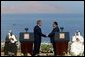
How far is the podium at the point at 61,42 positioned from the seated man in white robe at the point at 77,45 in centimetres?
42

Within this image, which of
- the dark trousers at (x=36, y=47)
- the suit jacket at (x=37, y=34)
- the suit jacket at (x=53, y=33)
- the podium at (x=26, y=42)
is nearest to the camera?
the podium at (x=26, y=42)

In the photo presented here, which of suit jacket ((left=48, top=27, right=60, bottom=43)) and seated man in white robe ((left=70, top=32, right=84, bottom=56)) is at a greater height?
suit jacket ((left=48, top=27, right=60, bottom=43))

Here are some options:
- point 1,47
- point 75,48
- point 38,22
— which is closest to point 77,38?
point 75,48

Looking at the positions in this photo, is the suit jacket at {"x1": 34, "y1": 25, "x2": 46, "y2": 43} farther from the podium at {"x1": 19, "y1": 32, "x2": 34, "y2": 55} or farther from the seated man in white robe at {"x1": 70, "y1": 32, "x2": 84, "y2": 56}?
the seated man in white robe at {"x1": 70, "y1": 32, "x2": 84, "y2": 56}

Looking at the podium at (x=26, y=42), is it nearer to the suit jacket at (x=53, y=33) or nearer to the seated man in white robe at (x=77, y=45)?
the suit jacket at (x=53, y=33)

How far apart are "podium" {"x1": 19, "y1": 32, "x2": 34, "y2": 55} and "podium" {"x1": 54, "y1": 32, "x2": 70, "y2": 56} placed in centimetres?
118

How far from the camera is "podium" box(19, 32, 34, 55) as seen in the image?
23.5m

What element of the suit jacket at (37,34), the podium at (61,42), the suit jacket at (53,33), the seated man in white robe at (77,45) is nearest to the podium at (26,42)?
the suit jacket at (37,34)

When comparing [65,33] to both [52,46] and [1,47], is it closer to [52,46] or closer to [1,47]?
[52,46]

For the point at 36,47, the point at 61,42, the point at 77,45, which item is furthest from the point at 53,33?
the point at 77,45

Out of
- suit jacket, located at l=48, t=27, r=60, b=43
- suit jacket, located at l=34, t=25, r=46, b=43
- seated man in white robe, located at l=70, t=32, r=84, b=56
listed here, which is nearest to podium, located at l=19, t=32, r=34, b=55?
suit jacket, located at l=34, t=25, r=46, b=43

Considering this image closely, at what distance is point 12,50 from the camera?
79.9 feet

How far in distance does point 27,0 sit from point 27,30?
4.74 ft

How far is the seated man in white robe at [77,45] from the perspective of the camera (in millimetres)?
23844
